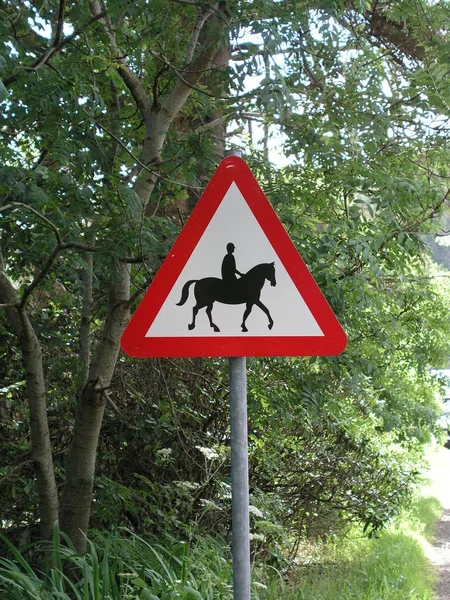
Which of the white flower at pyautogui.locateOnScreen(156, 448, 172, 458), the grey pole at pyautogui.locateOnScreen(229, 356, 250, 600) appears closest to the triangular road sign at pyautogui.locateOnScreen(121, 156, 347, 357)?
the grey pole at pyautogui.locateOnScreen(229, 356, 250, 600)

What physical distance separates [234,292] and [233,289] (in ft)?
0.04

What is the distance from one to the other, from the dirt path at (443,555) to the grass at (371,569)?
9cm

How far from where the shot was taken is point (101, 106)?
4766 millimetres

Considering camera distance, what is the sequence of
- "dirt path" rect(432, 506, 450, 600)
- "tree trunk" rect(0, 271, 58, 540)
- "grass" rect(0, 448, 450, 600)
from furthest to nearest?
"dirt path" rect(432, 506, 450, 600) → "tree trunk" rect(0, 271, 58, 540) → "grass" rect(0, 448, 450, 600)

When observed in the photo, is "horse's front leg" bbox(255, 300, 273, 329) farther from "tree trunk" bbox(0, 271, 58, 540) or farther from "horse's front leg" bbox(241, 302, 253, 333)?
"tree trunk" bbox(0, 271, 58, 540)

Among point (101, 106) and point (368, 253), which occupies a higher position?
point (101, 106)

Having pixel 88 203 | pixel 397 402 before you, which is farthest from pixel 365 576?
pixel 88 203

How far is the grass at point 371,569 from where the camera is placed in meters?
6.41

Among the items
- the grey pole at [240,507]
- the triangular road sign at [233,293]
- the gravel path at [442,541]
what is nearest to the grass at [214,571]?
the gravel path at [442,541]

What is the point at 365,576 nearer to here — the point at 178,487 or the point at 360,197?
the point at 178,487

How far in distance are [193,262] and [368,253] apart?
2.21 m

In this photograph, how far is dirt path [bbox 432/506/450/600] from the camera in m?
7.42

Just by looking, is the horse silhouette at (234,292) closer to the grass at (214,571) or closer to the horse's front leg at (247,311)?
the horse's front leg at (247,311)

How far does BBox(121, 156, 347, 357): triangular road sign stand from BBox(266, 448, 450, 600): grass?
3.21 meters
